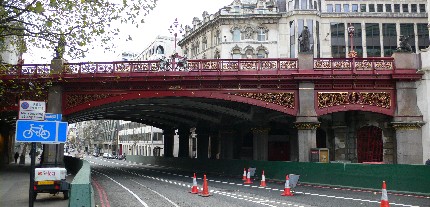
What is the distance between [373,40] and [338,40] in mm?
4894

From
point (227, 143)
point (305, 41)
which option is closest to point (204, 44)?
point (227, 143)

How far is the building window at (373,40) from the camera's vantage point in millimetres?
57719

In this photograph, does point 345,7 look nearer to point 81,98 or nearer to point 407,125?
point 407,125

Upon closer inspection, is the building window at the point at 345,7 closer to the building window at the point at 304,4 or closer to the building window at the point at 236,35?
the building window at the point at 304,4

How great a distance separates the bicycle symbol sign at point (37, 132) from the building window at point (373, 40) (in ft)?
179

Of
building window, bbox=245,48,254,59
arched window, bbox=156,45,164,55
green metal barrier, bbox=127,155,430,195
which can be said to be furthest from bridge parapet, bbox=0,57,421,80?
arched window, bbox=156,45,164,55

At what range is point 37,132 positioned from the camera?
9688 millimetres

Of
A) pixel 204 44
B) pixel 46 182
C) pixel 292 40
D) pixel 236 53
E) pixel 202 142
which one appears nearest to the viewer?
pixel 46 182

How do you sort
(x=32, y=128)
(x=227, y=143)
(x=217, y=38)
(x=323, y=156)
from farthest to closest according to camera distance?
(x=217, y=38), (x=227, y=143), (x=323, y=156), (x=32, y=128)

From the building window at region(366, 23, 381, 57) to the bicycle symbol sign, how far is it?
54.5 metres

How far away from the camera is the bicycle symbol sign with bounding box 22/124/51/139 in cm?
955

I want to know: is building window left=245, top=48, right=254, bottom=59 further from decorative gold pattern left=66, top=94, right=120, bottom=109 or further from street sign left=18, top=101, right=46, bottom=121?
street sign left=18, top=101, right=46, bottom=121

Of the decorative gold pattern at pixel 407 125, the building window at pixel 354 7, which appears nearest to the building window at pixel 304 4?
the building window at pixel 354 7

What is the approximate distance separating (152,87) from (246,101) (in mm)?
6578
